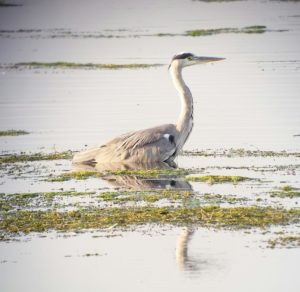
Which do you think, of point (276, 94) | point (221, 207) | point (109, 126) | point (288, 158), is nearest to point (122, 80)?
point (276, 94)

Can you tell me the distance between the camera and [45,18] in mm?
53219

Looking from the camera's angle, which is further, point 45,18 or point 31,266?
point 45,18

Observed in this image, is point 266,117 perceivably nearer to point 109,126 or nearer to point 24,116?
point 109,126

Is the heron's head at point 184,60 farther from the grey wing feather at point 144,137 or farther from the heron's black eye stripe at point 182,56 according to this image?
the grey wing feather at point 144,137

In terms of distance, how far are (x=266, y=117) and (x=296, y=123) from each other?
1127 millimetres

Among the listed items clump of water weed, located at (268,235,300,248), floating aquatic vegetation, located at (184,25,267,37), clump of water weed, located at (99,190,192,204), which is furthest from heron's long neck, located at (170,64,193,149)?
floating aquatic vegetation, located at (184,25,267,37)

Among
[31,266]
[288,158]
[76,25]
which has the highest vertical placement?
[76,25]

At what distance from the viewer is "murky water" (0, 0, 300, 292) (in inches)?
382

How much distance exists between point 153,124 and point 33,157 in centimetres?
346

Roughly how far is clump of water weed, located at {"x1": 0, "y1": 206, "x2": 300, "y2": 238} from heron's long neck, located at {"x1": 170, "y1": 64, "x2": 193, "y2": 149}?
3871 millimetres

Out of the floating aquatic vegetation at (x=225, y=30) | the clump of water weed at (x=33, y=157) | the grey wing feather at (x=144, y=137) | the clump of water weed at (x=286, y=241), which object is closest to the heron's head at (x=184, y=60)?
the grey wing feather at (x=144, y=137)

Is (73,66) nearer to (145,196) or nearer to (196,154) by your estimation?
(196,154)

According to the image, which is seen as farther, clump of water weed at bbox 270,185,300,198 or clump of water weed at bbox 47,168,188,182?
clump of water weed at bbox 47,168,188,182

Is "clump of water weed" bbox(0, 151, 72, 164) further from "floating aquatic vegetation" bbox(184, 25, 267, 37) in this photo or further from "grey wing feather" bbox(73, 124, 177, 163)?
"floating aquatic vegetation" bbox(184, 25, 267, 37)
